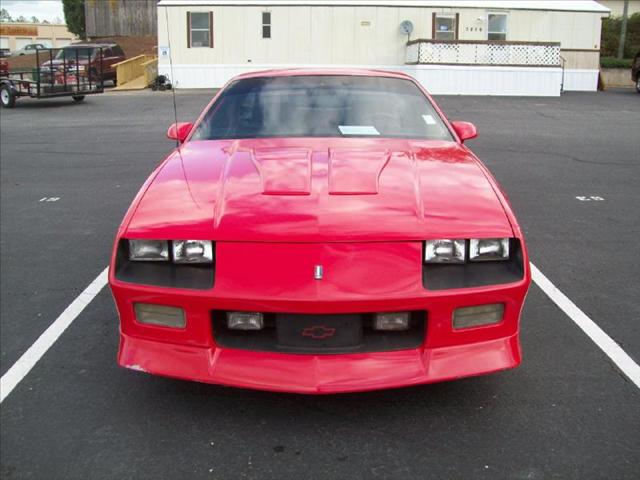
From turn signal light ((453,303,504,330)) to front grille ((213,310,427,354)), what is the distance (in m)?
0.14

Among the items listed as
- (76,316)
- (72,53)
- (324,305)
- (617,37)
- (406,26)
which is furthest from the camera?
(617,37)

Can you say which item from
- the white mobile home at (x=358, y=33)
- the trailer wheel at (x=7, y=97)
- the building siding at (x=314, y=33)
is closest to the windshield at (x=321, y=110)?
the trailer wheel at (x=7, y=97)

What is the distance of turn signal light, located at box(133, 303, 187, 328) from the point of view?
108 inches

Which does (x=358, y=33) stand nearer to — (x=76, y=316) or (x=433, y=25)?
(x=433, y=25)

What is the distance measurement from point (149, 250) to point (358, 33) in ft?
74.0

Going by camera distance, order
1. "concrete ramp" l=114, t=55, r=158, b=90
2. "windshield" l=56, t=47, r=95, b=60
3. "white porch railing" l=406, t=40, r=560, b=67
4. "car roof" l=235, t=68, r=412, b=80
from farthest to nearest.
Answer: "concrete ramp" l=114, t=55, r=158, b=90, "white porch railing" l=406, t=40, r=560, b=67, "windshield" l=56, t=47, r=95, b=60, "car roof" l=235, t=68, r=412, b=80

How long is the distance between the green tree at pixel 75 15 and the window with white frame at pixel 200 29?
25934 mm

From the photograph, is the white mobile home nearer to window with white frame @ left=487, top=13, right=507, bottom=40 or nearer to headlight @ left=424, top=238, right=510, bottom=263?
window with white frame @ left=487, top=13, right=507, bottom=40

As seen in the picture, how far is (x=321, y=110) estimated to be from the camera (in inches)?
166

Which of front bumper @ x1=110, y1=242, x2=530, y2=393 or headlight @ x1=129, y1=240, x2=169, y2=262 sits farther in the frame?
headlight @ x1=129, y1=240, x2=169, y2=262

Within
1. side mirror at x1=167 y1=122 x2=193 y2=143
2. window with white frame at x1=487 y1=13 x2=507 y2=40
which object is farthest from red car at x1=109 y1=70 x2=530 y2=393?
window with white frame at x1=487 y1=13 x2=507 y2=40

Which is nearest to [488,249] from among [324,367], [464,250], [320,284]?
[464,250]

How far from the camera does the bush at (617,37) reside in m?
35.5

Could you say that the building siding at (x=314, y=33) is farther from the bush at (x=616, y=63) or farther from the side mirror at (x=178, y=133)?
the side mirror at (x=178, y=133)
